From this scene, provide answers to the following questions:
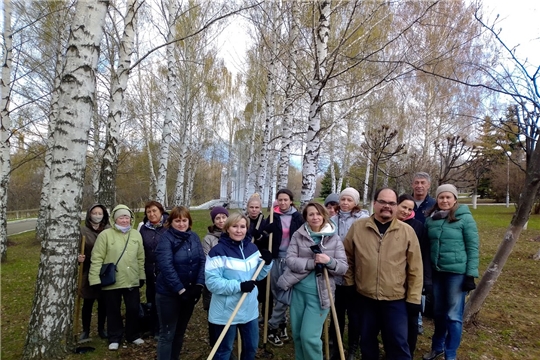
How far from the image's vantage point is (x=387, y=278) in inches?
110

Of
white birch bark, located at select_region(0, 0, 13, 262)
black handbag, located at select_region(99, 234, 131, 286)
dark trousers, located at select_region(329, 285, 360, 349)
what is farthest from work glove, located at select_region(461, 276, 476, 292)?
white birch bark, located at select_region(0, 0, 13, 262)

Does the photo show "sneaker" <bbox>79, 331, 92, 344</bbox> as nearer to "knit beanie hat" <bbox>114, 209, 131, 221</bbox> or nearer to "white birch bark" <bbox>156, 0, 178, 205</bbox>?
"knit beanie hat" <bbox>114, 209, 131, 221</bbox>

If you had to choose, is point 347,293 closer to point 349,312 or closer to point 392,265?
point 349,312

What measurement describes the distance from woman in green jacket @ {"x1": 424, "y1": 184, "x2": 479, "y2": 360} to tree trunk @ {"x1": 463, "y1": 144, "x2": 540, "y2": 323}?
120 centimetres

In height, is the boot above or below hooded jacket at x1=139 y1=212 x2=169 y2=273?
below

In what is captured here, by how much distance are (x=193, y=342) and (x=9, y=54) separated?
814 centimetres

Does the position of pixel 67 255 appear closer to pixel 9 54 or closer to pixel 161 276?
pixel 161 276

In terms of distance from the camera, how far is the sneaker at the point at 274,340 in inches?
149

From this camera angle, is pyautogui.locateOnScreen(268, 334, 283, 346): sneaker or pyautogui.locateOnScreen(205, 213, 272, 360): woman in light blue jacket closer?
pyautogui.locateOnScreen(205, 213, 272, 360): woman in light blue jacket

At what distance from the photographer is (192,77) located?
50.3 ft

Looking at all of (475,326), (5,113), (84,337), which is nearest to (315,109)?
(475,326)

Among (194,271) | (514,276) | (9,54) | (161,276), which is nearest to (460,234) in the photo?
(194,271)

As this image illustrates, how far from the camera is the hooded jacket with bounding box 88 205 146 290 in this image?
11.7ft

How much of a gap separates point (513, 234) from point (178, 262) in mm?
4328
